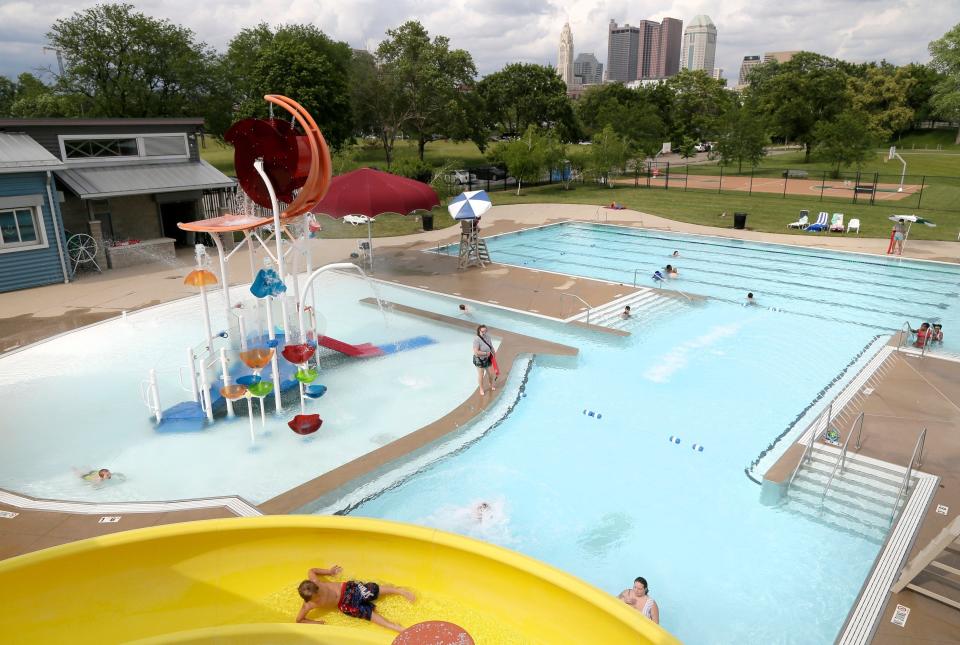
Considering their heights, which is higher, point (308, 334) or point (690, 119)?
point (690, 119)

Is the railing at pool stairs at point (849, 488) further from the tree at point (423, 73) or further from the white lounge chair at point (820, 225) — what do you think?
the tree at point (423, 73)

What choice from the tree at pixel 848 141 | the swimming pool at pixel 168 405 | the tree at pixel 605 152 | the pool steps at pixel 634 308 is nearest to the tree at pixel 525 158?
the tree at pixel 605 152

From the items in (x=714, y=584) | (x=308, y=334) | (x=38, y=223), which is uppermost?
(x=38, y=223)

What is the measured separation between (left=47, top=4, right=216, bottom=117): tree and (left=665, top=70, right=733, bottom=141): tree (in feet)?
172

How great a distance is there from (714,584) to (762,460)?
3159 mm

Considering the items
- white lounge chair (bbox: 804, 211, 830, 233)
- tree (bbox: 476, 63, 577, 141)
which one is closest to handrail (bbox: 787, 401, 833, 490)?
white lounge chair (bbox: 804, 211, 830, 233)

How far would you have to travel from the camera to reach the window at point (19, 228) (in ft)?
61.3

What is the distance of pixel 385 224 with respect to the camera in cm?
3088

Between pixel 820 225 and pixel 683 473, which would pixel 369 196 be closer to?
pixel 683 473

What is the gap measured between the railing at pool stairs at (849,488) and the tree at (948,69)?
70.9 meters

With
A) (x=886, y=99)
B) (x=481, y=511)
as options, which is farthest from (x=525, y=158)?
(x=886, y=99)

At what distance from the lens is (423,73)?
50.1 meters

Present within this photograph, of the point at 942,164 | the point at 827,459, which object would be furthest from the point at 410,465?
the point at 942,164

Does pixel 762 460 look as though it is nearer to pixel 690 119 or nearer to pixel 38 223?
pixel 38 223
